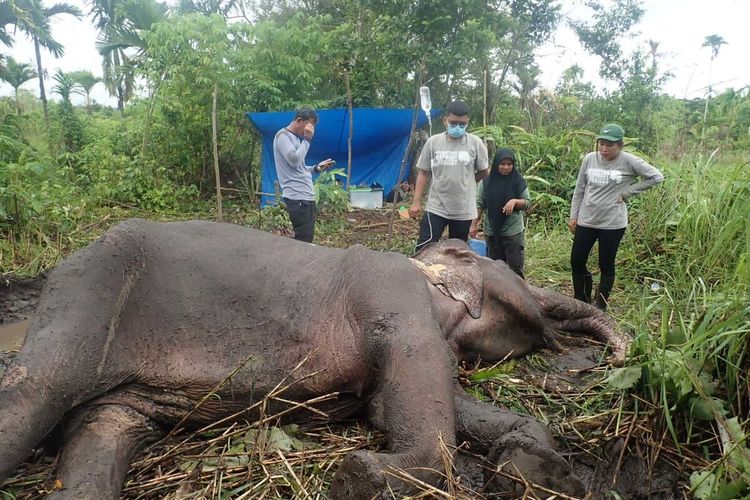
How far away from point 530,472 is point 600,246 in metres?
3.13

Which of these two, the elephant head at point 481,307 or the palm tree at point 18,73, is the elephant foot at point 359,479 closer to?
the elephant head at point 481,307

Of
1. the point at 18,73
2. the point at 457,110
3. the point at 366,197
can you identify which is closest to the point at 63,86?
the point at 18,73

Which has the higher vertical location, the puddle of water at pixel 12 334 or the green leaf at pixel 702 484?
the green leaf at pixel 702 484

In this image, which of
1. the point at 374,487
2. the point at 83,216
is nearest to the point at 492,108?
the point at 83,216

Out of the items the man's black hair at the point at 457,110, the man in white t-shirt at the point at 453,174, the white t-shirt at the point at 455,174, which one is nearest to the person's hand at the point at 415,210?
the man in white t-shirt at the point at 453,174

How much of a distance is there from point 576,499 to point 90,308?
1.76 meters

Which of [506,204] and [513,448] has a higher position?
[506,204]

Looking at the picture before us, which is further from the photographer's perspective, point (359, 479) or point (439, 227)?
point (439, 227)

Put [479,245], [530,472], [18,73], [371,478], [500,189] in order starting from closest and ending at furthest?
[371,478] < [530,472] < [500,189] < [479,245] < [18,73]

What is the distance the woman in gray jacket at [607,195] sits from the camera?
4316 mm

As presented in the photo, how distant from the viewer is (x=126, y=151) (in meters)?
11.5

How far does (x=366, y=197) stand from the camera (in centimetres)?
1012

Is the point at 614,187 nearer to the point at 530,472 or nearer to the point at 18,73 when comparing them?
the point at 530,472

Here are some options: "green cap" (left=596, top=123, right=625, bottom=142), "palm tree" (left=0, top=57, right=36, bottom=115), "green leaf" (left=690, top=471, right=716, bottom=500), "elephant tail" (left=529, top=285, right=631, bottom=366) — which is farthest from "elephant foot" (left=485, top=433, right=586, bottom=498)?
"palm tree" (left=0, top=57, right=36, bottom=115)
